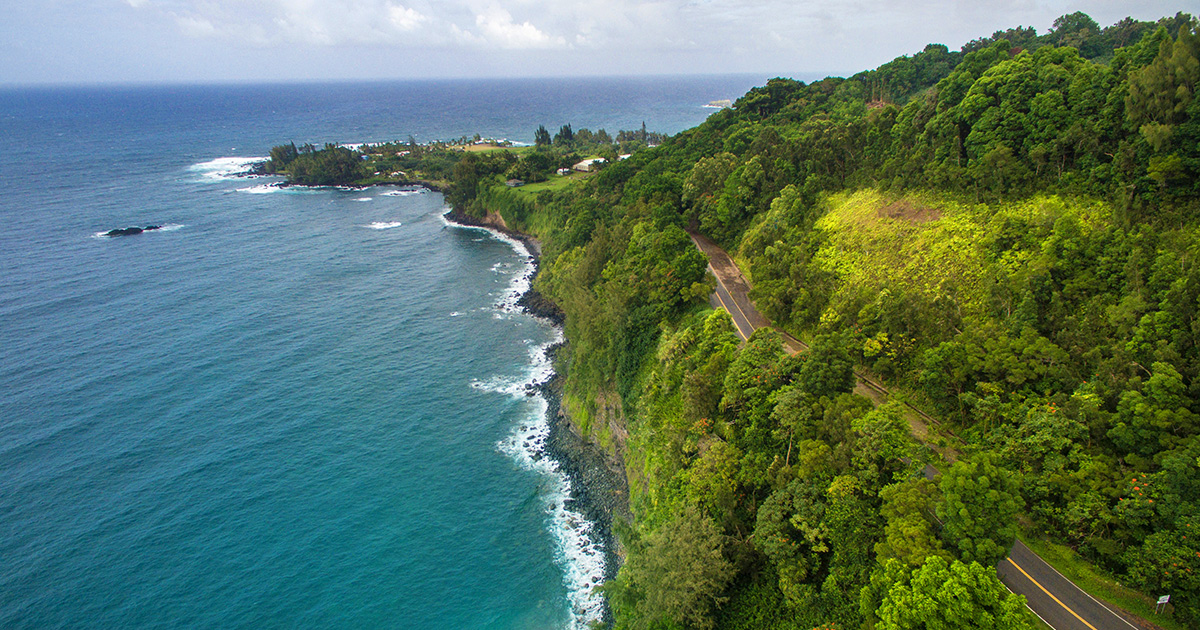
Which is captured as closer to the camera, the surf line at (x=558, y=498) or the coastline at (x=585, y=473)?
the surf line at (x=558, y=498)

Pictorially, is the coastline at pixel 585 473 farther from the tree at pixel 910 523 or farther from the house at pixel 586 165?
the house at pixel 586 165

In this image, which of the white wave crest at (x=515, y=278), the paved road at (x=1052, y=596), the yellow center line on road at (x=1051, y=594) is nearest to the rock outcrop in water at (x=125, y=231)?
the white wave crest at (x=515, y=278)


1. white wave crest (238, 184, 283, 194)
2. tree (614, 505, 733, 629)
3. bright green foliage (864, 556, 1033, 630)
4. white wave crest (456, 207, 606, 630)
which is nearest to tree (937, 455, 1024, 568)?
bright green foliage (864, 556, 1033, 630)

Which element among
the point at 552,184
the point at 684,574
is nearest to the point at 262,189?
the point at 552,184

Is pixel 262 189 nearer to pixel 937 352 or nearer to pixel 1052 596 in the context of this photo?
pixel 937 352

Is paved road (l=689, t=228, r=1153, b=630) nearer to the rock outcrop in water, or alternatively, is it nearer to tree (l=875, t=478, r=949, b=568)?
tree (l=875, t=478, r=949, b=568)

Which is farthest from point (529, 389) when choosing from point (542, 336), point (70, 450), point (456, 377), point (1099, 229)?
point (1099, 229)

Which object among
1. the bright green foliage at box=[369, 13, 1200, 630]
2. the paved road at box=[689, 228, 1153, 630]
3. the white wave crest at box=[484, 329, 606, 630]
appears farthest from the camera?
the white wave crest at box=[484, 329, 606, 630]
